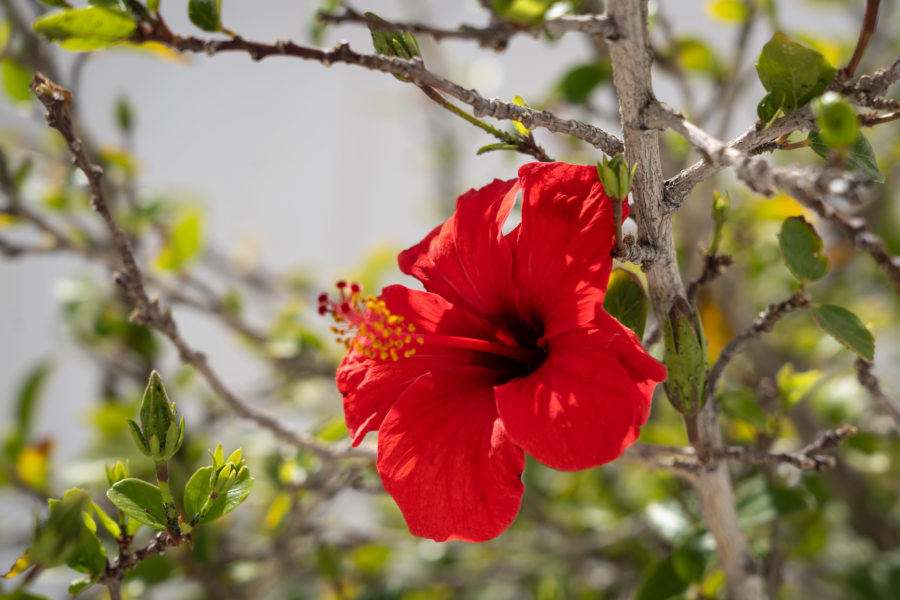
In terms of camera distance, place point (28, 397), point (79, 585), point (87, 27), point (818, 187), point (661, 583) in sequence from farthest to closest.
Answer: point (28, 397) < point (661, 583) < point (79, 585) < point (87, 27) < point (818, 187)

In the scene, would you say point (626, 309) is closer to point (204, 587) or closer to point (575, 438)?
point (575, 438)

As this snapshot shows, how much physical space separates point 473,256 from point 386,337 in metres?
0.14

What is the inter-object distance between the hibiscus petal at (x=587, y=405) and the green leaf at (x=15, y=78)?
53.1 inches

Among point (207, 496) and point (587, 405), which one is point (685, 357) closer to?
point (587, 405)

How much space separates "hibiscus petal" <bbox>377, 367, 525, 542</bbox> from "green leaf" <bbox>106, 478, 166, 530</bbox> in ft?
0.74

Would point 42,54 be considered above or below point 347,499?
above

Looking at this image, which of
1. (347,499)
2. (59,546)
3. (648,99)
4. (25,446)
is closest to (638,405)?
(648,99)

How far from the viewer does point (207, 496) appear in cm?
72

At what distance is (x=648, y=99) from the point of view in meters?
0.65

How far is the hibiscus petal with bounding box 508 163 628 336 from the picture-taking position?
70 centimetres

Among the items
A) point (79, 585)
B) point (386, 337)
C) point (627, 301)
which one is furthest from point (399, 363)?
point (79, 585)

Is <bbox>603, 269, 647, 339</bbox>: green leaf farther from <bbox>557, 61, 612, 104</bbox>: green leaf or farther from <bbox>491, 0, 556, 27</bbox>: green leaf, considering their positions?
<bbox>557, 61, 612, 104</bbox>: green leaf

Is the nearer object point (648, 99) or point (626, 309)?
point (648, 99)

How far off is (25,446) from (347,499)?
0.92 meters
